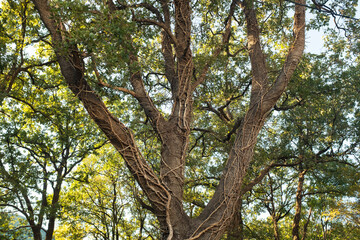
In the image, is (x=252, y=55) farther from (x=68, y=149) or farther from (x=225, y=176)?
(x=68, y=149)

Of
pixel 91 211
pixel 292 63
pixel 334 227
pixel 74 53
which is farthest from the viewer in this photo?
pixel 91 211

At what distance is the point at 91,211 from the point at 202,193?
3.61m

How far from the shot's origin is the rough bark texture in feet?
10.4

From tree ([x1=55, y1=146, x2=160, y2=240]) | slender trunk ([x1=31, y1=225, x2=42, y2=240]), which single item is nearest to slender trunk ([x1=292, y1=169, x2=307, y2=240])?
tree ([x1=55, y1=146, x2=160, y2=240])

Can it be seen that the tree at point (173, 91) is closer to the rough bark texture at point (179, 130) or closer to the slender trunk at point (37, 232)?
the rough bark texture at point (179, 130)

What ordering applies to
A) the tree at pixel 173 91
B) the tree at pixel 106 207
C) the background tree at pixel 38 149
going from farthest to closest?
the tree at pixel 106 207, the background tree at pixel 38 149, the tree at pixel 173 91

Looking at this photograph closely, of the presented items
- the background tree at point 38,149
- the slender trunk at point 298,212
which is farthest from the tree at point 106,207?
the slender trunk at point 298,212

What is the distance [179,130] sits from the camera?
12.3ft

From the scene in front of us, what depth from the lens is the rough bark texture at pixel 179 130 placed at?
3160 millimetres

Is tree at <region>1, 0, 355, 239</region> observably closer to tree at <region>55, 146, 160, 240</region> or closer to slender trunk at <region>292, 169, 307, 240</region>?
slender trunk at <region>292, 169, 307, 240</region>

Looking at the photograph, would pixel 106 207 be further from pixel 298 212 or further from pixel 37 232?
pixel 298 212

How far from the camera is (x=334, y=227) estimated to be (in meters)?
9.22

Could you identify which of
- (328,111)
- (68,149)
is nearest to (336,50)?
(328,111)

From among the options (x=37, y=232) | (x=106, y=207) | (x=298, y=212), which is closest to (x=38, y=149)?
(x=37, y=232)
